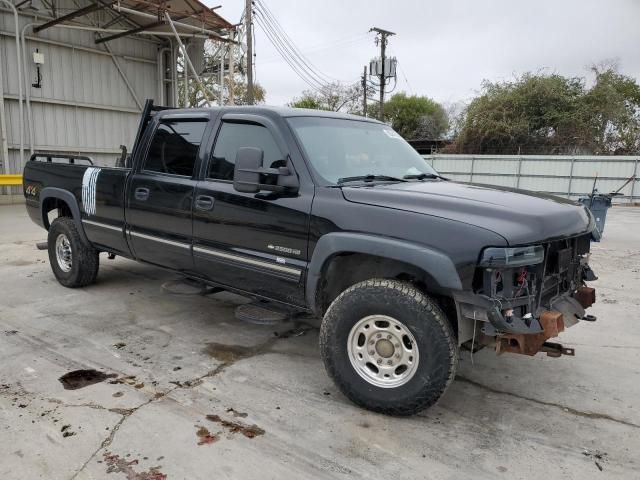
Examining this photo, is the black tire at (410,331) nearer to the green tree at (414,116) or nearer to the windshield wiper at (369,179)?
the windshield wiper at (369,179)

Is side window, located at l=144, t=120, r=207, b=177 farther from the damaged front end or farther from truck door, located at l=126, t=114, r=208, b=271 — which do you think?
the damaged front end

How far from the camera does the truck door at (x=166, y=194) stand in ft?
14.6

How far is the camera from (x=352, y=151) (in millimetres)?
4121

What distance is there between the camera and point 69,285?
6082 millimetres

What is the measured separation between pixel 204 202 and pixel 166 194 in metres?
0.52

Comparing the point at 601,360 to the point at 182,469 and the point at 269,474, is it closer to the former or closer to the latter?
the point at 269,474

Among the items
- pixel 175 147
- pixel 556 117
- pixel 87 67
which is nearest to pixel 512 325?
pixel 175 147

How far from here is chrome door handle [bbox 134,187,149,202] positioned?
4.77 metres

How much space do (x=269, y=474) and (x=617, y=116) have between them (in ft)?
97.1

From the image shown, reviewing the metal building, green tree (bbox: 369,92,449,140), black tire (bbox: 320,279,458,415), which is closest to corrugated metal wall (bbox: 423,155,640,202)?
the metal building

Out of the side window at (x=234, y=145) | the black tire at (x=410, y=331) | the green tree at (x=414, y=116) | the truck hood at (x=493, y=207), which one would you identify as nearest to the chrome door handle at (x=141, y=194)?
the side window at (x=234, y=145)

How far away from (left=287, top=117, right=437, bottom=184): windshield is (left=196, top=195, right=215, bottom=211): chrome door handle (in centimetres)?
88

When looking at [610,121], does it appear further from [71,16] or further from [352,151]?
[352,151]

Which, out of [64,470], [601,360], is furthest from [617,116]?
[64,470]
